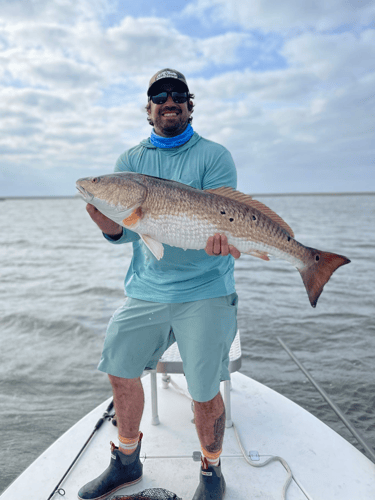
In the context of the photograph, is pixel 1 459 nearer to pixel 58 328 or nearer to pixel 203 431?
pixel 203 431

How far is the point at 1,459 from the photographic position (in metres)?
5.01

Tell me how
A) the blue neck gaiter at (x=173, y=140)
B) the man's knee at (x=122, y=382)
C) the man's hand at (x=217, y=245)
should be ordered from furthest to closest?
the blue neck gaiter at (x=173, y=140) < the man's knee at (x=122, y=382) < the man's hand at (x=217, y=245)

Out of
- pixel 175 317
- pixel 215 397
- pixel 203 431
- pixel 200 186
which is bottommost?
pixel 203 431

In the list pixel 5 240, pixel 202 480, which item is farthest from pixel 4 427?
pixel 5 240

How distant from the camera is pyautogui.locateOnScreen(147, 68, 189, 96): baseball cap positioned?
3346mm

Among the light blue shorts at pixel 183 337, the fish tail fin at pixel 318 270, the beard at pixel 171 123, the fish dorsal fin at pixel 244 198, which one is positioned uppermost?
the beard at pixel 171 123

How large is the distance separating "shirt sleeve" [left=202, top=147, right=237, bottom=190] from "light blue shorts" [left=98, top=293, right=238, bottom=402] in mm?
931

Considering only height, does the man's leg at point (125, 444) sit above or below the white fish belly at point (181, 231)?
below

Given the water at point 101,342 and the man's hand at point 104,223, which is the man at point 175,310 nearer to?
the man's hand at point 104,223

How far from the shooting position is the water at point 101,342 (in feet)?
19.9

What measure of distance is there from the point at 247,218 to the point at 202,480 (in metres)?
2.01

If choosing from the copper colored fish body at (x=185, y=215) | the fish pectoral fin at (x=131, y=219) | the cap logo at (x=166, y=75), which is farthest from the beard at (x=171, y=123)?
the fish pectoral fin at (x=131, y=219)

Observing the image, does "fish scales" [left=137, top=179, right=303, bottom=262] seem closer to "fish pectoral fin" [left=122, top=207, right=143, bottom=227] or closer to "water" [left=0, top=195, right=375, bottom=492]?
"fish pectoral fin" [left=122, top=207, right=143, bottom=227]

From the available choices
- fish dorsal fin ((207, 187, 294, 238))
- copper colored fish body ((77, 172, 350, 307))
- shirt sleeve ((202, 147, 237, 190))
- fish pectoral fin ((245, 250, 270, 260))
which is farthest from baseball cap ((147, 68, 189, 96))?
fish pectoral fin ((245, 250, 270, 260))
